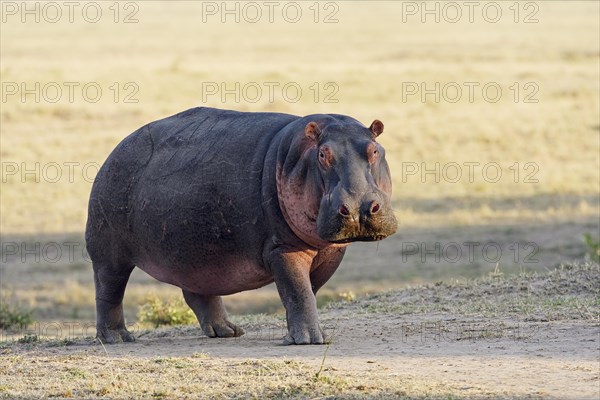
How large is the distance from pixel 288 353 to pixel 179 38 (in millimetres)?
85147

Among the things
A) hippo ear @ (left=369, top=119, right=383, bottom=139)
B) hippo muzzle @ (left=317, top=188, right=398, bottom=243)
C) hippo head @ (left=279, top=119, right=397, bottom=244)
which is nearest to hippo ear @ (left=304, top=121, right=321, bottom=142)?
hippo head @ (left=279, top=119, right=397, bottom=244)

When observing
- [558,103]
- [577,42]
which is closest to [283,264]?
[558,103]

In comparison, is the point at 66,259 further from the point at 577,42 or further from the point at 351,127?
the point at 577,42

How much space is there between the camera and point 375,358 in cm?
928

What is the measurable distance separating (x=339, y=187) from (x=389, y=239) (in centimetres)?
1418

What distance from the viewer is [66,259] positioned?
2253cm

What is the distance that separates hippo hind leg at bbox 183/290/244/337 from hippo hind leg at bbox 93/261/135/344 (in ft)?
2.19

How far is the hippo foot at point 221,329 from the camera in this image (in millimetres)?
11570

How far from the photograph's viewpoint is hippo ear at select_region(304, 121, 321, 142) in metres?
9.81

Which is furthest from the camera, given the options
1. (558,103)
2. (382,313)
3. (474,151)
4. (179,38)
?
(179,38)

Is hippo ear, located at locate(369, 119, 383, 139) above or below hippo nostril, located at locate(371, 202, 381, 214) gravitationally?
above

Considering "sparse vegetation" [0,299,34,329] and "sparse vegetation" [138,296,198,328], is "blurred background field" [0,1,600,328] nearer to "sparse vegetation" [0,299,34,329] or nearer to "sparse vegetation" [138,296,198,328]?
"sparse vegetation" [138,296,198,328]

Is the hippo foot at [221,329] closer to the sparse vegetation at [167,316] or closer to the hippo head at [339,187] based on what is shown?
the hippo head at [339,187]

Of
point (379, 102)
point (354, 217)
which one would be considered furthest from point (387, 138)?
point (354, 217)
